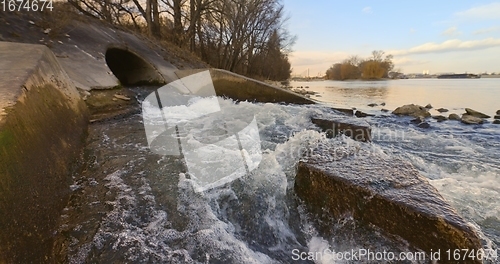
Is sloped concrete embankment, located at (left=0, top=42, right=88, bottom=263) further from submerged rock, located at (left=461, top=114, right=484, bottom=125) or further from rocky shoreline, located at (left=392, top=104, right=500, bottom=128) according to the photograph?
submerged rock, located at (left=461, top=114, right=484, bottom=125)

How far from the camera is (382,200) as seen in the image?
2018 mm

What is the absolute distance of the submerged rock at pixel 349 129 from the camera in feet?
17.0

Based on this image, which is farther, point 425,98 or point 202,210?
point 425,98

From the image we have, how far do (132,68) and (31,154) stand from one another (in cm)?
997

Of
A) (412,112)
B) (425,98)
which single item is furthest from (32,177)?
(425,98)

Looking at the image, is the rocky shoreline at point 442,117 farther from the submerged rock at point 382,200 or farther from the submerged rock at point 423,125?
the submerged rock at point 382,200

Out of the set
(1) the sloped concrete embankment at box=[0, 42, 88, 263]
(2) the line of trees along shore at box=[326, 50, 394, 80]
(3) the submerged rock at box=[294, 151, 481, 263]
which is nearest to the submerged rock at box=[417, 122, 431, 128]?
(3) the submerged rock at box=[294, 151, 481, 263]

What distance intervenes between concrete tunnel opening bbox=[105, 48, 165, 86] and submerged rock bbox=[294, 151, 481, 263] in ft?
29.8

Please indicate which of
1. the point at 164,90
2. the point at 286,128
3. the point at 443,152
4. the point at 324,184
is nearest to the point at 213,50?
the point at 164,90

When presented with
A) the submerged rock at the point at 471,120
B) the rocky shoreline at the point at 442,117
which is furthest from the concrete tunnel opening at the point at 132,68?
the submerged rock at the point at 471,120

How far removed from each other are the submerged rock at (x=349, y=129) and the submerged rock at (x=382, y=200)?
7.64 feet

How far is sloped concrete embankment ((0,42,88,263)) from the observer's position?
1710mm

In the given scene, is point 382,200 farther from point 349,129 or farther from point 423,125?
point 423,125

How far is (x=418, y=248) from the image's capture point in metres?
1.85
